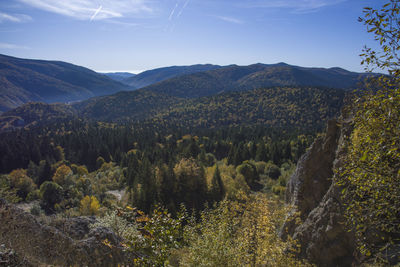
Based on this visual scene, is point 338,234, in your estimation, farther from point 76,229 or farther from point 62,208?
point 62,208

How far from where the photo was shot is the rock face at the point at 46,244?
342 inches

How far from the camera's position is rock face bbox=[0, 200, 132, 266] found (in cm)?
868

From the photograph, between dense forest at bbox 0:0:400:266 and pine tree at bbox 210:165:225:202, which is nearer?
dense forest at bbox 0:0:400:266

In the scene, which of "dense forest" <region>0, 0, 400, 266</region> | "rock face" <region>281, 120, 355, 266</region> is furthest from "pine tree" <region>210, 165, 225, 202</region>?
"rock face" <region>281, 120, 355, 266</region>

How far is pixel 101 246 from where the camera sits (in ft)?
38.8

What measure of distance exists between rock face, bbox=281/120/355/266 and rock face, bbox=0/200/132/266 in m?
11.4

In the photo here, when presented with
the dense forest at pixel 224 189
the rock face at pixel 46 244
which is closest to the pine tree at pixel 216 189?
the dense forest at pixel 224 189

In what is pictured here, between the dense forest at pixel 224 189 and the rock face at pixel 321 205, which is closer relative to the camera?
the dense forest at pixel 224 189

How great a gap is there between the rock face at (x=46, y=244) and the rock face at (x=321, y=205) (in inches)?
451

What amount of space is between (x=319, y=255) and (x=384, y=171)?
1220cm

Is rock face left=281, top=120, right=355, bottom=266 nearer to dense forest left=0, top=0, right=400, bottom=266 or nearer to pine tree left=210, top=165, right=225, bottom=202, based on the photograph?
dense forest left=0, top=0, right=400, bottom=266

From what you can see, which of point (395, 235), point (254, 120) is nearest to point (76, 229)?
point (395, 235)

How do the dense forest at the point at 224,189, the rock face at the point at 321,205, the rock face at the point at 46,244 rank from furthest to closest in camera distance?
the rock face at the point at 321,205, the rock face at the point at 46,244, the dense forest at the point at 224,189

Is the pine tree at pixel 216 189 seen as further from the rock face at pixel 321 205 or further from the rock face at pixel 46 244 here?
the rock face at pixel 46 244
